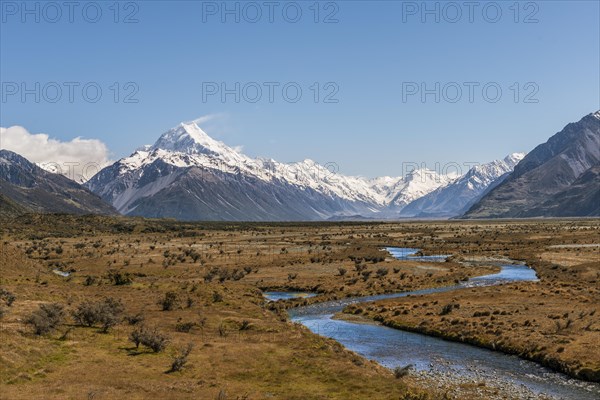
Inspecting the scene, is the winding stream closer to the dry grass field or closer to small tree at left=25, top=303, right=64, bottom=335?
the dry grass field

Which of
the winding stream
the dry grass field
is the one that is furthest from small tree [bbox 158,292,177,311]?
the winding stream

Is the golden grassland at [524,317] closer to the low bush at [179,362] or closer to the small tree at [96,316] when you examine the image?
the low bush at [179,362]

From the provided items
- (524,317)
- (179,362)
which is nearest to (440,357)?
(524,317)

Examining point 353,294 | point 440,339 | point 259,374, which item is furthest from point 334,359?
point 353,294

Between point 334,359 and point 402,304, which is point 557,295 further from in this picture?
point 334,359

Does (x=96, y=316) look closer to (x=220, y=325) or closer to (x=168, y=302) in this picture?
(x=220, y=325)

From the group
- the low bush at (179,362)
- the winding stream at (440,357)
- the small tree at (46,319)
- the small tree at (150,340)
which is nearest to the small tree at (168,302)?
the small tree at (46,319)
